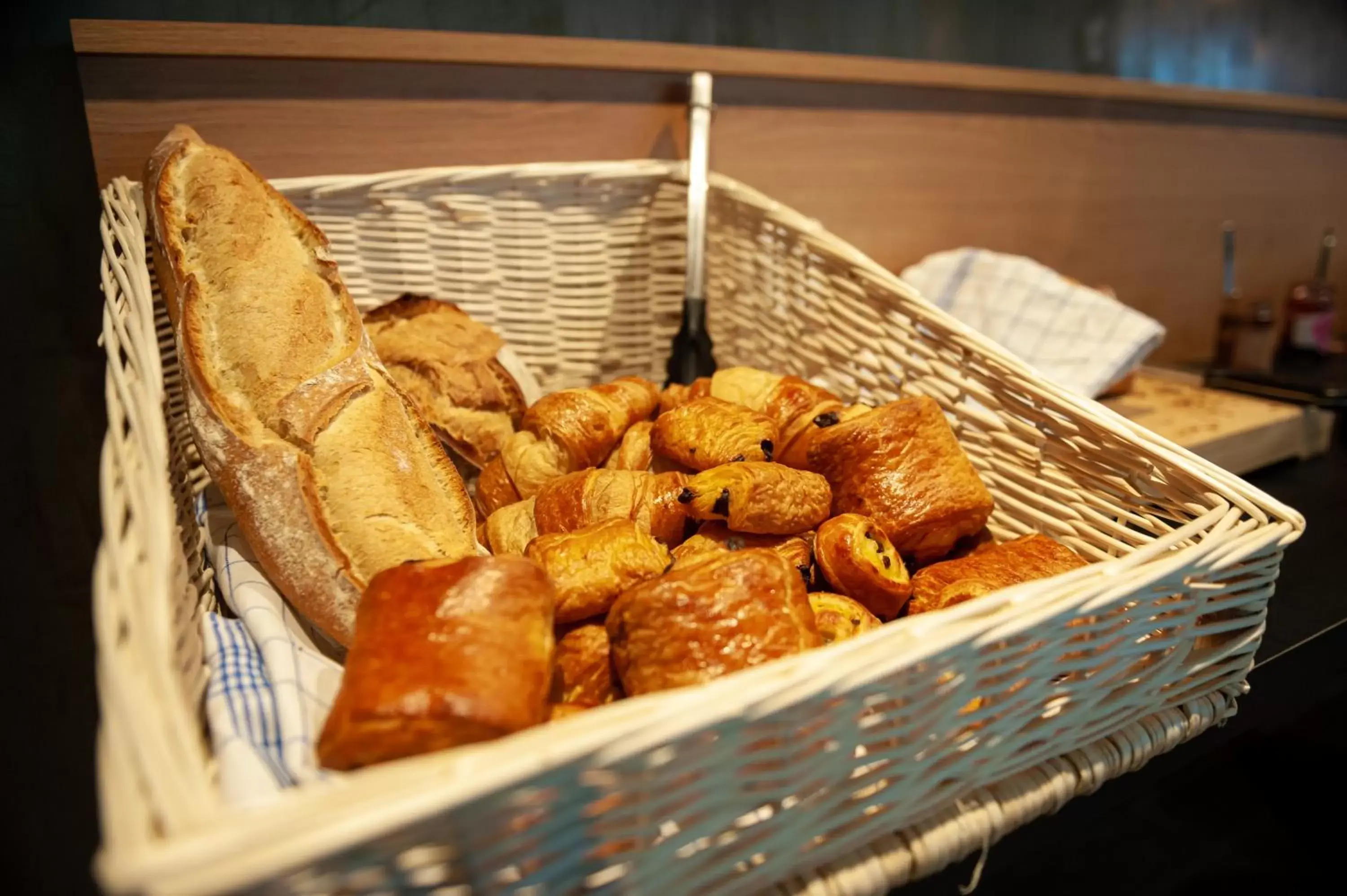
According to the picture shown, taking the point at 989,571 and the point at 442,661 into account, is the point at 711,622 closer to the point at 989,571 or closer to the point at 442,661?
the point at 442,661

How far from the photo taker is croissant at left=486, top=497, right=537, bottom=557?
0.88 m

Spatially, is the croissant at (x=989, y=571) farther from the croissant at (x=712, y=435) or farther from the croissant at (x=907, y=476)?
the croissant at (x=712, y=435)

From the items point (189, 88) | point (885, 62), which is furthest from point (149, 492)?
point (885, 62)

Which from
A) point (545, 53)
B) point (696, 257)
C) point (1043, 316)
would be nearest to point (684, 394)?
point (696, 257)

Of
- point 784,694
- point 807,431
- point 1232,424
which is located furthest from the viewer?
point 1232,424

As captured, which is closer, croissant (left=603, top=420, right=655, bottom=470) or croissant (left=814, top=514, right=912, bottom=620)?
croissant (left=814, top=514, right=912, bottom=620)

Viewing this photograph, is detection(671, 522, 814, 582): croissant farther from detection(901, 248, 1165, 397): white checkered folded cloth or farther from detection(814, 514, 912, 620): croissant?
detection(901, 248, 1165, 397): white checkered folded cloth

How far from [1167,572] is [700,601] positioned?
0.39 m

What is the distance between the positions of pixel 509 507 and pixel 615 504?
0.48ft

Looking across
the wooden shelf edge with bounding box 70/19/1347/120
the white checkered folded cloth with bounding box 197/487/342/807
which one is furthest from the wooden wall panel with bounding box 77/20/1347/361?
the white checkered folded cloth with bounding box 197/487/342/807

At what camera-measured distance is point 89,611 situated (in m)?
1.29

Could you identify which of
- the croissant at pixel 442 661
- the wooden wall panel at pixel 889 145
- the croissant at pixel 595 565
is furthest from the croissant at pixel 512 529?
the wooden wall panel at pixel 889 145

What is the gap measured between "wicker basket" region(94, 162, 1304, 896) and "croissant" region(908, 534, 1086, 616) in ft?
0.32

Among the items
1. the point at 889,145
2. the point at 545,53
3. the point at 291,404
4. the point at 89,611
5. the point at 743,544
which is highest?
the point at 545,53
